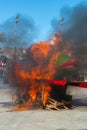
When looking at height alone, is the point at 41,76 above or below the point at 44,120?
above

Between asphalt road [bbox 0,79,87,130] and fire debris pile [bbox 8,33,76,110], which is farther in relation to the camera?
fire debris pile [bbox 8,33,76,110]

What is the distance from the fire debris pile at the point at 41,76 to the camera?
1870cm

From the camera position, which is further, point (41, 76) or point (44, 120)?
point (41, 76)

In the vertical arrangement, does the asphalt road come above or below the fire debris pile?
below

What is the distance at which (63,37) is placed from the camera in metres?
19.9

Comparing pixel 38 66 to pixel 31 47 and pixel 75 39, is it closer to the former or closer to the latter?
pixel 31 47

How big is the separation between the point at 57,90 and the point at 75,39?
3345mm

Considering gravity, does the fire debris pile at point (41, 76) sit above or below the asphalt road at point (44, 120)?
above

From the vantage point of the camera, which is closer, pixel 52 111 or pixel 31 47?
pixel 52 111

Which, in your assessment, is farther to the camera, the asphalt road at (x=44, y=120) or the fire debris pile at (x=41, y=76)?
the fire debris pile at (x=41, y=76)

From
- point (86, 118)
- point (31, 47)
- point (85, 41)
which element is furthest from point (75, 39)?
point (86, 118)

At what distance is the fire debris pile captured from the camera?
61.4 ft

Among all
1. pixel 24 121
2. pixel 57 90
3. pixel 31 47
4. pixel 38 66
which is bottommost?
pixel 24 121

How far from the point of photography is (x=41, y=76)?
18734 millimetres
